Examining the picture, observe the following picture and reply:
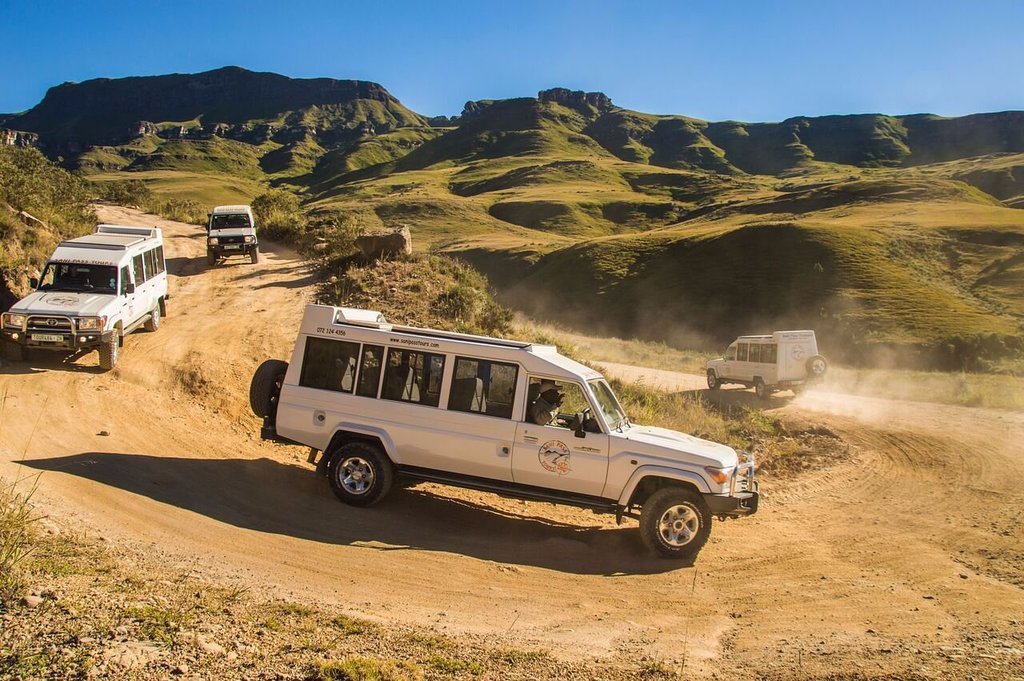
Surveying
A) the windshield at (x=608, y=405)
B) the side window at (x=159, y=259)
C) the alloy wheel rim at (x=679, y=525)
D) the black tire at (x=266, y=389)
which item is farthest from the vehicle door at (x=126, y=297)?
the alloy wheel rim at (x=679, y=525)

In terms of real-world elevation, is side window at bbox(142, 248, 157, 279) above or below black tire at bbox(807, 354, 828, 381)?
above

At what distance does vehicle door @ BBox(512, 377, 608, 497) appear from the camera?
771 centimetres

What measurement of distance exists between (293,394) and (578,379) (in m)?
3.71

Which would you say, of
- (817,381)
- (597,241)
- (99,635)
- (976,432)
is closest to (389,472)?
(99,635)

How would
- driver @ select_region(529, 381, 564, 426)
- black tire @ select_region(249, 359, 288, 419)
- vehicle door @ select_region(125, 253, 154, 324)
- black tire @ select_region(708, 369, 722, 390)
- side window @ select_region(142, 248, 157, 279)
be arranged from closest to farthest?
driver @ select_region(529, 381, 564, 426) < black tire @ select_region(249, 359, 288, 419) < vehicle door @ select_region(125, 253, 154, 324) < side window @ select_region(142, 248, 157, 279) < black tire @ select_region(708, 369, 722, 390)

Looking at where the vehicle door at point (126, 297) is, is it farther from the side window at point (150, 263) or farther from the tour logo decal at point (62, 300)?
the side window at point (150, 263)

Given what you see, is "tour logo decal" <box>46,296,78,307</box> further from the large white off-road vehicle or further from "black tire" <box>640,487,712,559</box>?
A: the large white off-road vehicle

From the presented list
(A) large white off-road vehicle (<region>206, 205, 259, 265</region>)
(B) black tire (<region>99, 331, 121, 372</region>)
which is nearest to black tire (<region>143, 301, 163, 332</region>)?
(B) black tire (<region>99, 331, 121, 372</region>)

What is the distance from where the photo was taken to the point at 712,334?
46875 millimetres

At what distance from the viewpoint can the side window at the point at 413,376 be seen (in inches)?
322

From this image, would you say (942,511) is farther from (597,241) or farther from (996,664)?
(597,241)

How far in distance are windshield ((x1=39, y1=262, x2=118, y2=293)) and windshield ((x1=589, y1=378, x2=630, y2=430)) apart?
10.4 meters

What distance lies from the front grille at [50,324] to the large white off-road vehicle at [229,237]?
1243 centimetres

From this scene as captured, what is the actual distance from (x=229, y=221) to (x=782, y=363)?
817 inches
